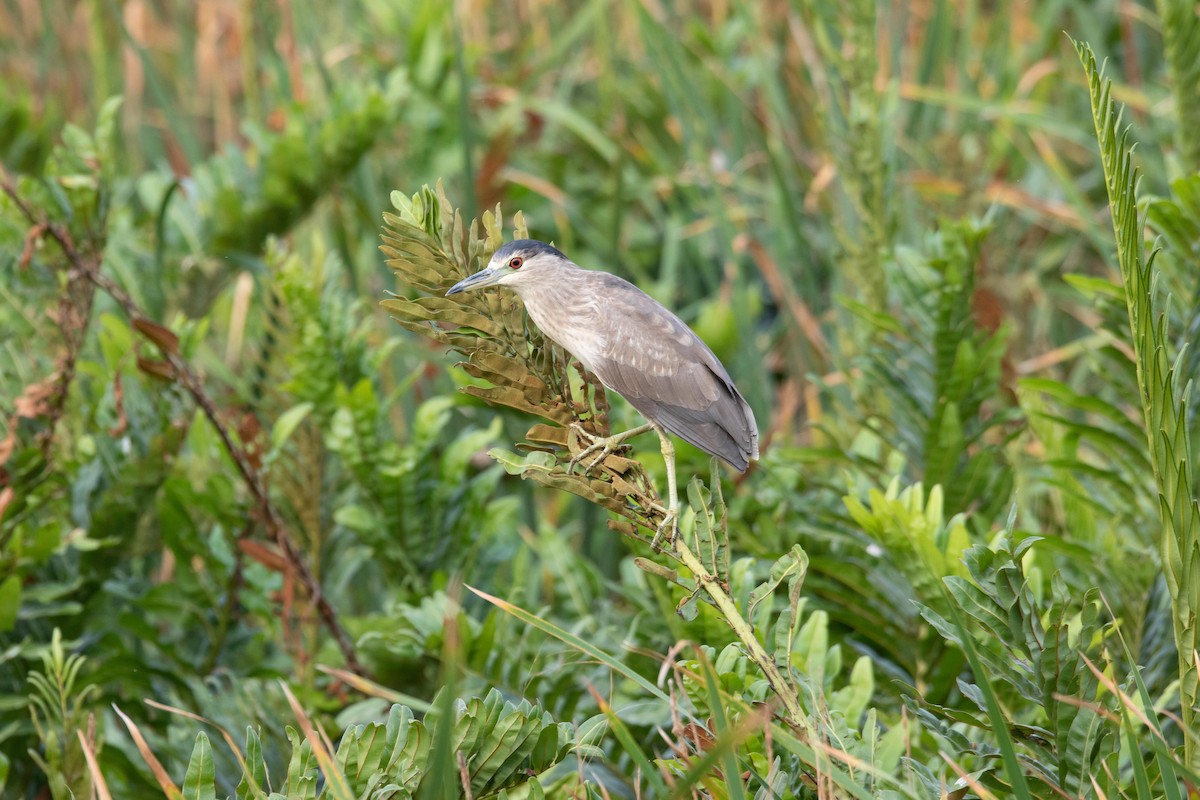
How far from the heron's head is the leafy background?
44 mm

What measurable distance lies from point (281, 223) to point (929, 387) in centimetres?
175

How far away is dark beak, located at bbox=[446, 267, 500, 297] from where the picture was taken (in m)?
1.58

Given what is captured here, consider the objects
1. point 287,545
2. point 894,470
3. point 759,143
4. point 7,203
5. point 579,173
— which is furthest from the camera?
point 579,173

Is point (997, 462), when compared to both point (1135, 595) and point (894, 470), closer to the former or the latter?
point (894, 470)

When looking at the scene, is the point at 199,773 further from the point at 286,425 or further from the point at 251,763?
the point at 286,425

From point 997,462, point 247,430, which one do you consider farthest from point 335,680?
Answer: point 997,462

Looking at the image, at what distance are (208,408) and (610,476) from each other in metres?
0.83

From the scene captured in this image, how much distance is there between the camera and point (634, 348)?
174 centimetres

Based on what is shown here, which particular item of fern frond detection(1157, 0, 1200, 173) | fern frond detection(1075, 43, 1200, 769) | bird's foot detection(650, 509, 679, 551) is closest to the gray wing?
bird's foot detection(650, 509, 679, 551)

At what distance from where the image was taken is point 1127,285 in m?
1.35

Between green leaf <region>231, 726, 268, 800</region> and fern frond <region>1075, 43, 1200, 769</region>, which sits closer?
fern frond <region>1075, 43, 1200, 769</region>

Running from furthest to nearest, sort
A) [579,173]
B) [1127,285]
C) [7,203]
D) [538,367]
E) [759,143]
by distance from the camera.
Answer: [579,173]
[759,143]
[7,203]
[538,367]
[1127,285]

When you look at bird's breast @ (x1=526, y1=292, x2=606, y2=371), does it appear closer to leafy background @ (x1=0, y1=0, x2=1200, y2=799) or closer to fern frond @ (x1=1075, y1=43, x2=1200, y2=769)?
leafy background @ (x1=0, y1=0, x2=1200, y2=799)

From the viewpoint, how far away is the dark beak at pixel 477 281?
158 cm
